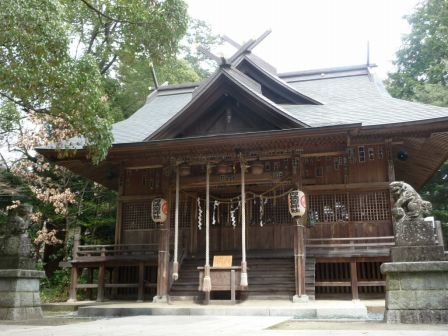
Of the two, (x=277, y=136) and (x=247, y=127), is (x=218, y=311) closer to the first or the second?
(x=277, y=136)

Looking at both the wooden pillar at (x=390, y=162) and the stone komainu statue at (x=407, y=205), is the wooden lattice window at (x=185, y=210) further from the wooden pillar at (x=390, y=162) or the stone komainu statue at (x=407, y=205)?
the stone komainu statue at (x=407, y=205)

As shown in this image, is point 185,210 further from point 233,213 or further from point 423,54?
point 423,54

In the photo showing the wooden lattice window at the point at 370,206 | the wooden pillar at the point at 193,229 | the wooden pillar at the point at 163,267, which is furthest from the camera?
the wooden pillar at the point at 193,229

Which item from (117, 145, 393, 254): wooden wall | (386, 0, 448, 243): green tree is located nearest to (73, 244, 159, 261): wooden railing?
(117, 145, 393, 254): wooden wall

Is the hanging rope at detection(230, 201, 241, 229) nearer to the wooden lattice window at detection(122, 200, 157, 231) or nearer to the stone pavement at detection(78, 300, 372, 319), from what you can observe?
the wooden lattice window at detection(122, 200, 157, 231)

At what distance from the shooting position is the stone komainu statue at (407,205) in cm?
729

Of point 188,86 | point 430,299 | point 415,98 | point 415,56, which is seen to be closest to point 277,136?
point 430,299

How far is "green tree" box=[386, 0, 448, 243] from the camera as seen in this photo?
71.6ft

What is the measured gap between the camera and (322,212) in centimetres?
1348

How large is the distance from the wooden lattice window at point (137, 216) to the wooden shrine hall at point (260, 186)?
36 mm

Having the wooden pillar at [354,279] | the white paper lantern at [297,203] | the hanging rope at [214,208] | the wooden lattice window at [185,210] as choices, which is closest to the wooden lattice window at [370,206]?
the wooden pillar at [354,279]

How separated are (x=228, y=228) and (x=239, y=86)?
4.63 meters

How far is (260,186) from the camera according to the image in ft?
46.1

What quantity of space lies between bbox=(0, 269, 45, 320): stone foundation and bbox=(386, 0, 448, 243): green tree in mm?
18950
